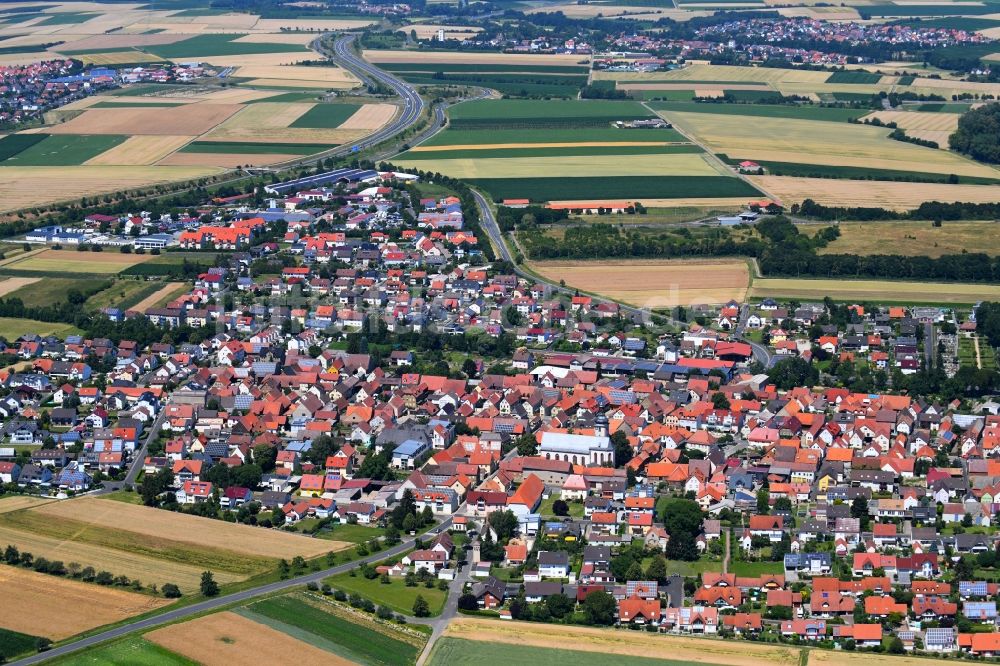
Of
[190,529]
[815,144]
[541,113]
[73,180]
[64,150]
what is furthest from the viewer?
[541,113]

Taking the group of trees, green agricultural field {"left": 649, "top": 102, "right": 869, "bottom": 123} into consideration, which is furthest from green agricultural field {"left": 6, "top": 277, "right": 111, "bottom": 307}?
green agricultural field {"left": 649, "top": 102, "right": 869, "bottom": 123}

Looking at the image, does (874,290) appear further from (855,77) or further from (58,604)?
(855,77)

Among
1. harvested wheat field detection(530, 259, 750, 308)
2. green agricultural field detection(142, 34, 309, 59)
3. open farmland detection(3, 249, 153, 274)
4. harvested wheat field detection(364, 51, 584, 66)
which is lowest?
open farmland detection(3, 249, 153, 274)

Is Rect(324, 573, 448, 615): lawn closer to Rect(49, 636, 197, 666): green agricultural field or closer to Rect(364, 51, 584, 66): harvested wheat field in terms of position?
Rect(49, 636, 197, 666): green agricultural field

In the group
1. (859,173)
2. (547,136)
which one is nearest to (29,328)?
(547,136)

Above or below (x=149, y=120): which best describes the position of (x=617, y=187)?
below

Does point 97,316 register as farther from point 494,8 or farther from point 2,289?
point 494,8
